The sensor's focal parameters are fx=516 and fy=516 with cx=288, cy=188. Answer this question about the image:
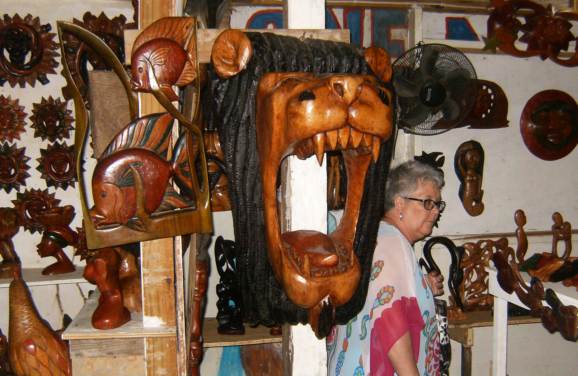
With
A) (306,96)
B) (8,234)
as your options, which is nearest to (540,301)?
(306,96)

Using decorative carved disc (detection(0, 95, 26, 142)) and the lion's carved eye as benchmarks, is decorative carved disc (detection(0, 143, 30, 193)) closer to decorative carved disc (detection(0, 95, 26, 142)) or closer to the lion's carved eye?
decorative carved disc (detection(0, 95, 26, 142))

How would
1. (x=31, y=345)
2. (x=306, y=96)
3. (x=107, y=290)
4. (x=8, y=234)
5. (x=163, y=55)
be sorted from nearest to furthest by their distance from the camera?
(x=306, y=96)
(x=163, y=55)
(x=107, y=290)
(x=31, y=345)
(x=8, y=234)

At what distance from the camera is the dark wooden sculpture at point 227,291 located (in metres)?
2.27

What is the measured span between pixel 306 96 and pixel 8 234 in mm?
2215

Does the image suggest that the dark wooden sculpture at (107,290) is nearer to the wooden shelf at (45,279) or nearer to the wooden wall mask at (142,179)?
the wooden wall mask at (142,179)

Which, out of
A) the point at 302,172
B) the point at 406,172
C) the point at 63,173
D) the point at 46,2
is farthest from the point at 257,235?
the point at 46,2

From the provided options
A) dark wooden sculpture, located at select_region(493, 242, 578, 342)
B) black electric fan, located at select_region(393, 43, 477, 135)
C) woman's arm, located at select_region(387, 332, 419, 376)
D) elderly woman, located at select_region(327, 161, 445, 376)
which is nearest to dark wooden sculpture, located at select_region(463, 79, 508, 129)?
black electric fan, located at select_region(393, 43, 477, 135)

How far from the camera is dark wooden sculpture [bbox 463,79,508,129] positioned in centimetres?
280

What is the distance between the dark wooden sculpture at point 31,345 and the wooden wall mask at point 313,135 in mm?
847

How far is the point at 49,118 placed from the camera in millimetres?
2432

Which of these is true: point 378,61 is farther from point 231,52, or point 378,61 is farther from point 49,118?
point 49,118

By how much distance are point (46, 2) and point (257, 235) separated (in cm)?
223

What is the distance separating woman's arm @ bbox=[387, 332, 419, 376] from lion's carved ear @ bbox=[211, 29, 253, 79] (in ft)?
3.06

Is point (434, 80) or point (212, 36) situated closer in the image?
point (212, 36)
